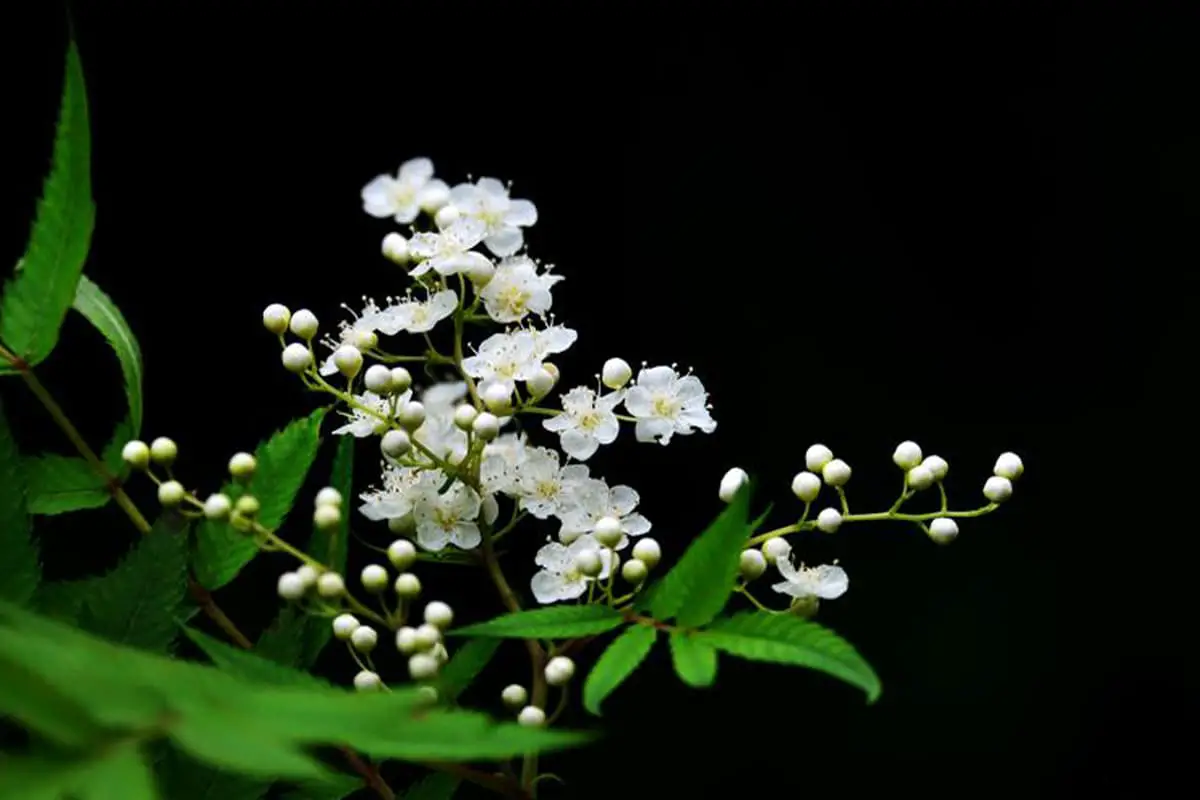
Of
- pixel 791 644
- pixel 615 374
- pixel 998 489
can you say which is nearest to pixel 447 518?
pixel 615 374

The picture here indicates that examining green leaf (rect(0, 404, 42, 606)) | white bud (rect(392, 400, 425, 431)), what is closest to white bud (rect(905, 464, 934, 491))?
white bud (rect(392, 400, 425, 431))

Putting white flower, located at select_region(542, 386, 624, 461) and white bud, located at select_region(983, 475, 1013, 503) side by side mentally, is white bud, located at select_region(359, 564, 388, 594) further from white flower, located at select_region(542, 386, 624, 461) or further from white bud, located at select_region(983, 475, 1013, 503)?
white bud, located at select_region(983, 475, 1013, 503)

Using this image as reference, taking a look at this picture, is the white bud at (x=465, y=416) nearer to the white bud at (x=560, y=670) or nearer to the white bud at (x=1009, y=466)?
the white bud at (x=560, y=670)

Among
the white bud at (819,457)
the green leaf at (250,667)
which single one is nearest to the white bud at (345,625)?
the green leaf at (250,667)

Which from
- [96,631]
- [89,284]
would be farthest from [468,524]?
[89,284]

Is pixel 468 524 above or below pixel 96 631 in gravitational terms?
above

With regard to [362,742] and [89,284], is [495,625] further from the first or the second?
[89,284]

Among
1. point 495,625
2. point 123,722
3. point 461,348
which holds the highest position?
point 461,348
